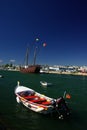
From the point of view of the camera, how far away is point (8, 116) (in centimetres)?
2209

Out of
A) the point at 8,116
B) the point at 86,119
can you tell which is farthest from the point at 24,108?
the point at 86,119

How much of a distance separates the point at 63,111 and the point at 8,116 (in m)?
7.73

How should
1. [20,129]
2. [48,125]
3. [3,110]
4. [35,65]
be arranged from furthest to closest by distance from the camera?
[35,65], [3,110], [48,125], [20,129]

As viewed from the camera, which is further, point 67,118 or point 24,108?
point 24,108

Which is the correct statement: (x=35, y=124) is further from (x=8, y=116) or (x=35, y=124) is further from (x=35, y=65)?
(x=35, y=65)

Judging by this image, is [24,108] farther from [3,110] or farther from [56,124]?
[56,124]

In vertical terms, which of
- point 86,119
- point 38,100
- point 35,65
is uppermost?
point 35,65

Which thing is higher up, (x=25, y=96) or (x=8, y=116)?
(x=25, y=96)

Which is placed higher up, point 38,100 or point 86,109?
point 38,100

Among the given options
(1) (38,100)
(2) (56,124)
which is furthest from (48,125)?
(1) (38,100)

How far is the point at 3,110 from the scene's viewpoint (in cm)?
2475

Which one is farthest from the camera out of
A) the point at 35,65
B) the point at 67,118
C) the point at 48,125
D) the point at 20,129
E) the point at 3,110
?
the point at 35,65

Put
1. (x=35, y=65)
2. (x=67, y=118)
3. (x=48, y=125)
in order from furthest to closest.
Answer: (x=35, y=65), (x=67, y=118), (x=48, y=125)

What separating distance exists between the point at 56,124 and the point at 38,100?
587 centimetres
